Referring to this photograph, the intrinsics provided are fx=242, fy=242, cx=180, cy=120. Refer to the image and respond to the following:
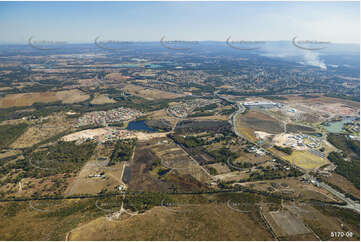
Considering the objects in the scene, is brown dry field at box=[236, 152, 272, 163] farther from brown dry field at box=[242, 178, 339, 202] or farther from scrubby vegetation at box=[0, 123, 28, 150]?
scrubby vegetation at box=[0, 123, 28, 150]

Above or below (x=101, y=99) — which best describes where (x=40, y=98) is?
above

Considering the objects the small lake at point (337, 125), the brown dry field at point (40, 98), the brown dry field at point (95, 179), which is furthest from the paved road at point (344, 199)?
the brown dry field at point (40, 98)

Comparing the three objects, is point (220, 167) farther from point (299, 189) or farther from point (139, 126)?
point (139, 126)

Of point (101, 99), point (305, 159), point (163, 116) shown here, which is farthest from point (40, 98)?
point (305, 159)

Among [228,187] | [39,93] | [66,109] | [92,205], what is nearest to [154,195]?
[92,205]

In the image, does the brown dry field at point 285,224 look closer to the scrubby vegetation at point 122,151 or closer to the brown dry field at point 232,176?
the brown dry field at point 232,176

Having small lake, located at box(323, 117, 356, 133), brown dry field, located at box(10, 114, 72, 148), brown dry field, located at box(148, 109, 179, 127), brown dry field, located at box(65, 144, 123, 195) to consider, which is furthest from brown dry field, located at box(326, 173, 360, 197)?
brown dry field, located at box(10, 114, 72, 148)

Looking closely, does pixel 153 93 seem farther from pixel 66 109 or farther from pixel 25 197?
pixel 25 197
